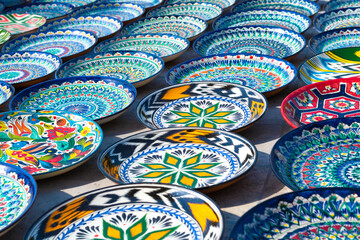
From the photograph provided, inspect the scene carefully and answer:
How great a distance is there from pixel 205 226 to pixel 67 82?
98 centimetres

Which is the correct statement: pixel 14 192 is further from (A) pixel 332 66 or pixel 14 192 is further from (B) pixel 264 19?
(B) pixel 264 19

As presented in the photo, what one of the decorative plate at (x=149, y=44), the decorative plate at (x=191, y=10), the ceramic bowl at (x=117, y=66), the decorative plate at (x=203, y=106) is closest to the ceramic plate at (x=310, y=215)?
the decorative plate at (x=203, y=106)

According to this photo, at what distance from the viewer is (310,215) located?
103cm

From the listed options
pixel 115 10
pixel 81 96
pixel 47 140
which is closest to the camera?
pixel 47 140

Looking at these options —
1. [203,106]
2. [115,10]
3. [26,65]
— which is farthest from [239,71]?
[115,10]

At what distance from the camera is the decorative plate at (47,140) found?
4.53 ft

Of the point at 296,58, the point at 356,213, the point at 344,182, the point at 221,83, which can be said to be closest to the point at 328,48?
the point at 296,58

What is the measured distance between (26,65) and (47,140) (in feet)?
2.36

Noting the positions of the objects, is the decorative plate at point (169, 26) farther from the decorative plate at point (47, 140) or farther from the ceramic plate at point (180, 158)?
the ceramic plate at point (180, 158)

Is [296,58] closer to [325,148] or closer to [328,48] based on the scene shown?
[328,48]

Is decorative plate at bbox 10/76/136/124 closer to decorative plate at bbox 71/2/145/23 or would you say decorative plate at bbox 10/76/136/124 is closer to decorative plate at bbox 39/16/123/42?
decorative plate at bbox 39/16/123/42

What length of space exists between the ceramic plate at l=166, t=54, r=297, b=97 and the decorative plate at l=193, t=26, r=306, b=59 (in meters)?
0.16

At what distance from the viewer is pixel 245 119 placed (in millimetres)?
1520

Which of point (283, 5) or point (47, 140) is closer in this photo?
point (47, 140)
